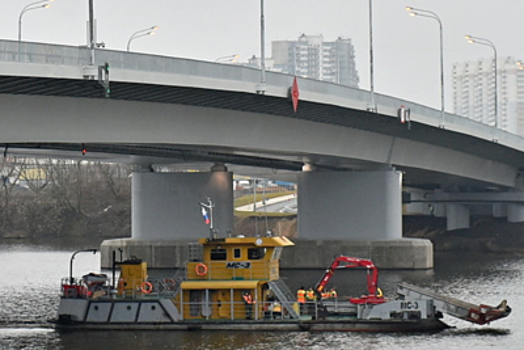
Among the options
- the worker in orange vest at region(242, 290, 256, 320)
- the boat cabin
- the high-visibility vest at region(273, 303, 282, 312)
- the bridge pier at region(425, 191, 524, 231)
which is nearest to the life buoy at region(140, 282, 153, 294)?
the boat cabin

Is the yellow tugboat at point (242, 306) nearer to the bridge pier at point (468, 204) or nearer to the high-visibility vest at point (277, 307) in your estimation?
the high-visibility vest at point (277, 307)

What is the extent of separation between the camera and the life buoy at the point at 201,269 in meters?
38.9

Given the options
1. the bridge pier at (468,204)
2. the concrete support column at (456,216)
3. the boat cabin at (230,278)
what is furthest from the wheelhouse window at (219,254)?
the concrete support column at (456,216)

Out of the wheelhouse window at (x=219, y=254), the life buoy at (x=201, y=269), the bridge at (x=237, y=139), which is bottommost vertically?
the life buoy at (x=201, y=269)

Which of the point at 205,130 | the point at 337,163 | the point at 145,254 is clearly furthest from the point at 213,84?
the point at 145,254

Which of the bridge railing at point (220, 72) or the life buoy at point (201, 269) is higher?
the bridge railing at point (220, 72)

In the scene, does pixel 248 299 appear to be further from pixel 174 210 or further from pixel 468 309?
pixel 174 210

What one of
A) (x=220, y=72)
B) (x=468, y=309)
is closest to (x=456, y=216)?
(x=220, y=72)

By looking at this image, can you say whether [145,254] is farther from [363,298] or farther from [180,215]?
[363,298]

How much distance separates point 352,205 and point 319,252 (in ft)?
11.7

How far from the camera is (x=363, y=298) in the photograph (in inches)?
1556

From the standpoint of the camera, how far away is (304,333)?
37.5 meters

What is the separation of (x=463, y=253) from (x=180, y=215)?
2573cm

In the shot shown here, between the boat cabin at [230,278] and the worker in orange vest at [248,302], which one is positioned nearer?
the worker in orange vest at [248,302]
